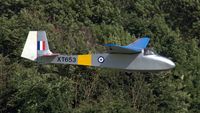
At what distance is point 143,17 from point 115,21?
5.11m

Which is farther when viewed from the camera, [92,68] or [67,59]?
[92,68]

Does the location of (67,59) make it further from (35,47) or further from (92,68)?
(92,68)

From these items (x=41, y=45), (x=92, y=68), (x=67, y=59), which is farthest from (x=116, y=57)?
(x=92, y=68)

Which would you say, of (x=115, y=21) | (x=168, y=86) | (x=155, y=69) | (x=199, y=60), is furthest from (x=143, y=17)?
(x=155, y=69)

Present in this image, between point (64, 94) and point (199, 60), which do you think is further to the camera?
point (199, 60)

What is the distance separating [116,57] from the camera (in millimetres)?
36031

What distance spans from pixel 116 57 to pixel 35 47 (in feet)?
18.6

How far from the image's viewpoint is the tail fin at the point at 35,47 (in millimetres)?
38281

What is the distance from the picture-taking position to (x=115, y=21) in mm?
75625

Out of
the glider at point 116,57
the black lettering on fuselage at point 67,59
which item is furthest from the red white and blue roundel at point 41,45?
the black lettering on fuselage at point 67,59

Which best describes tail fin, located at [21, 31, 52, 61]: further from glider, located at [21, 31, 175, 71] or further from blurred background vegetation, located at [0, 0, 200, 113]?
blurred background vegetation, located at [0, 0, 200, 113]

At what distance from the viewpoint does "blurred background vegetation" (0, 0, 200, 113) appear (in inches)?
1868

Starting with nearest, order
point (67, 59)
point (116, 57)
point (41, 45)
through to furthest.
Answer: point (116, 57) < point (67, 59) < point (41, 45)

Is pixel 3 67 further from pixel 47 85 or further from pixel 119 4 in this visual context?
pixel 119 4
